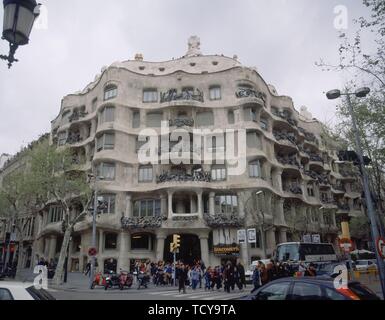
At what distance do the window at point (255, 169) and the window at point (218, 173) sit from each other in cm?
279

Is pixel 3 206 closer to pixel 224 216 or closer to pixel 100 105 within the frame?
pixel 100 105

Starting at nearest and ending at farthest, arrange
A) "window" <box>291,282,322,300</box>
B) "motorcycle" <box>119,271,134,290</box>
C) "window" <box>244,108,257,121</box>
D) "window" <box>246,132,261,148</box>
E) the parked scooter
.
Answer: "window" <box>291,282,322,300</box> < "motorcycle" <box>119,271,134,290</box> < the parked scooter < "window" <box>246,132,261,148</box> < "window" <box>244,108,257,121</box>

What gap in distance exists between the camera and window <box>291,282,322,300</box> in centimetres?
684

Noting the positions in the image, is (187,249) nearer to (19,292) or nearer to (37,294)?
(37,294)

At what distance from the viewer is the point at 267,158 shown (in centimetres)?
3706

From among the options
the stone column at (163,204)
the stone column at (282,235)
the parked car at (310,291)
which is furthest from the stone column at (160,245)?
the parked car at (310,291)

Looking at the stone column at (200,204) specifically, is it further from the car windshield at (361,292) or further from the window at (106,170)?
the car windshield at (361,292)

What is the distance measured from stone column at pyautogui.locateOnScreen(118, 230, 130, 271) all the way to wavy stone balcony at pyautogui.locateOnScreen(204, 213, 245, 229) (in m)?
8.05

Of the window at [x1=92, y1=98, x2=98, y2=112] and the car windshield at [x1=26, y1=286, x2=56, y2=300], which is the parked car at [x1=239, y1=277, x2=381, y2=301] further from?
the window at [x1=92, y1=98, x2=98, y2=112]

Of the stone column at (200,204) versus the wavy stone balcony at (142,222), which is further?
the wavy stone balcony at (142,222)

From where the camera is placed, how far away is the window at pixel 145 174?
35928mm

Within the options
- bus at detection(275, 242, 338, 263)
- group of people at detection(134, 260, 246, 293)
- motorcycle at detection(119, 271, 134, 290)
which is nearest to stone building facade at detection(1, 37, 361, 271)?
bus at detection(275, 242, 338, 263)

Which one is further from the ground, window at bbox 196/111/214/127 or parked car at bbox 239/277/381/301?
window at bbox 196/111/214/127
